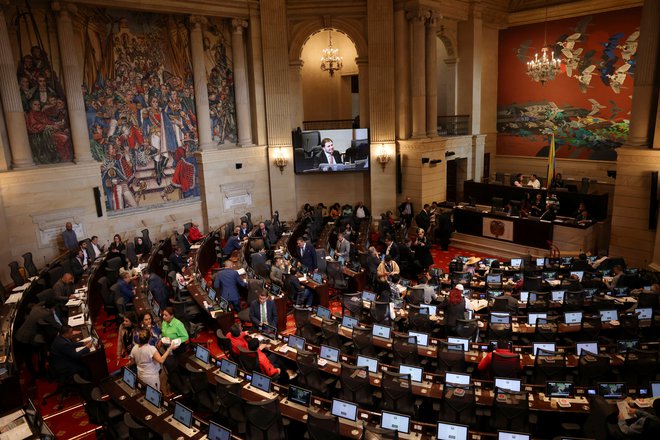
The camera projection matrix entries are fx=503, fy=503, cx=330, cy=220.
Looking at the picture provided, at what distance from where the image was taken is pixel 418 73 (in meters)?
20.0

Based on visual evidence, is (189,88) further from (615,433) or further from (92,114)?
(615,433)

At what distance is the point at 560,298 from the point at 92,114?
50.2 ft

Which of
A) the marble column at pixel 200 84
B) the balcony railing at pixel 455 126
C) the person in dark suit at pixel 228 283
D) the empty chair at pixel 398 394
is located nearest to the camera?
the empty chair at pixel 398 394

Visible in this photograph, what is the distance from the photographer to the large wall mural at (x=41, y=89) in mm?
15406

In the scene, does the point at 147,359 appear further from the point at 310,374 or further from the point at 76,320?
the point at 76,320

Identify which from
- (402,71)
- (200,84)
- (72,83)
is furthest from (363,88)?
(72,83)

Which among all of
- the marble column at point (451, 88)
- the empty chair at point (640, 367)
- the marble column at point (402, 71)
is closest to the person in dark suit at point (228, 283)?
the empty chair at point (640, 367)

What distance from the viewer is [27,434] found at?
677 centimetres

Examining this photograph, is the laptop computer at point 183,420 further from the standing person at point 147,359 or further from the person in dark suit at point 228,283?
the person in dark suit at point 228,283

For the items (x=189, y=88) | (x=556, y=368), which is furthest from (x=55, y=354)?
(x=189, y=88)

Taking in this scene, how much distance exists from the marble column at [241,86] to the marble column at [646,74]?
13492 mm

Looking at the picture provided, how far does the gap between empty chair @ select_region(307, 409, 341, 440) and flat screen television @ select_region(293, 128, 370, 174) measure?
14.9 metres

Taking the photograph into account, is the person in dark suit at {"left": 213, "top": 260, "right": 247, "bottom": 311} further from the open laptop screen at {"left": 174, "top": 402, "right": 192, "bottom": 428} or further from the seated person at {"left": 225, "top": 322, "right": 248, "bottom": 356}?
the open laptop screen at {"left": 174, "top": 402, "right": 192, "bottom": 428}

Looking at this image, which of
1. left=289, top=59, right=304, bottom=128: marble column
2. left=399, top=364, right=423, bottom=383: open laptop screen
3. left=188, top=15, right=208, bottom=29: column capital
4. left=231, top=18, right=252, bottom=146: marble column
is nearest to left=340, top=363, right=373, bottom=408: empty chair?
left=399, top=364, right=423, bottom=383: open laptop screen
